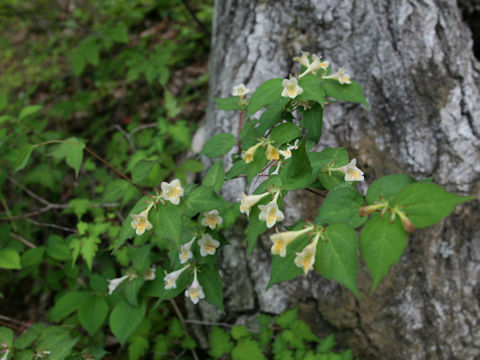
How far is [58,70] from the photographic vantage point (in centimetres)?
526

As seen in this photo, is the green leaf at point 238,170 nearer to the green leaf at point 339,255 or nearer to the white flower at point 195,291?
the white flower at point 195,291

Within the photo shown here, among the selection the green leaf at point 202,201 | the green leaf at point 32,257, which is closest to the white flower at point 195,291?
the green leaf at point 202,201

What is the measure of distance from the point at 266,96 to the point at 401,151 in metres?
1.19

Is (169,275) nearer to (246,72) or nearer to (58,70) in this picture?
(246,72)

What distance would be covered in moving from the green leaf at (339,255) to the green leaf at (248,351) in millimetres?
1377

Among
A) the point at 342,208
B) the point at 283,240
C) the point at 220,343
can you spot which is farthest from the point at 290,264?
the point at 220,343

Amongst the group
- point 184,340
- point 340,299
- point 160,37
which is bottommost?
point 184,340

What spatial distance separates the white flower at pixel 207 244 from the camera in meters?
1.58

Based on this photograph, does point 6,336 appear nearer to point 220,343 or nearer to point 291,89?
point 220,343

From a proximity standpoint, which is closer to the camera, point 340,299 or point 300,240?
point 300,240

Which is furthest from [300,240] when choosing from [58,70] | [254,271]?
[58,70]

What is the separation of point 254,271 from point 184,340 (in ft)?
2.34

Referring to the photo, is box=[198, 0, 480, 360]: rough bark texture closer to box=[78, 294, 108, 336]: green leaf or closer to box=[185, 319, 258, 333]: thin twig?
box=[185, 319, 258, 333]: thin twig

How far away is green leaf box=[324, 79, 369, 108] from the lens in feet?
4.97
